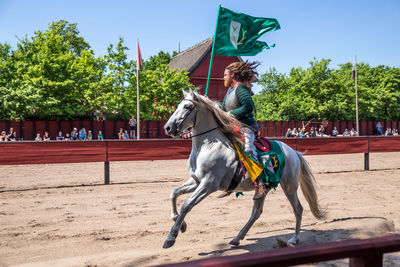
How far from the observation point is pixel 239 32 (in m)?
6.46

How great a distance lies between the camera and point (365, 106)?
158 ft

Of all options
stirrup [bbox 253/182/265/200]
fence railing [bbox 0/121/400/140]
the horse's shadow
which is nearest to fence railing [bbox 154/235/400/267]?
the horse's shadow

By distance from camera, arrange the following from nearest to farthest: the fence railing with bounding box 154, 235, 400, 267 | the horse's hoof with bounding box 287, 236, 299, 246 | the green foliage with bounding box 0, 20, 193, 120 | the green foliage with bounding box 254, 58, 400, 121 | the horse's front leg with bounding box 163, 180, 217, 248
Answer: the fence railing with bounding box 154, 235, 400, 267 < the horse's front leg with bounding box 163, 180, 217, 248 < the horse's hoof with bounding box 287, 236, 299, 246 < the green foliage with bounding box 0, 20, 193, 120 < the green foliage with bounding box 254, 58, 400, 121

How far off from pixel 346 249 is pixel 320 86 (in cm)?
4693

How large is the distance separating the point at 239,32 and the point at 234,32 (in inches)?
5.6

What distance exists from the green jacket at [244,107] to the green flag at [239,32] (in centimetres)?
191

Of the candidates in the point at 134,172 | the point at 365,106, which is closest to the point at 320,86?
the point at 365,106

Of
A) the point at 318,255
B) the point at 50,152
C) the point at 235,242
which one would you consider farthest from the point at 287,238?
the point at 50,152

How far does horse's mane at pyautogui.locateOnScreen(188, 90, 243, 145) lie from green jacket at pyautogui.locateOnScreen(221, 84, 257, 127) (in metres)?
0.10

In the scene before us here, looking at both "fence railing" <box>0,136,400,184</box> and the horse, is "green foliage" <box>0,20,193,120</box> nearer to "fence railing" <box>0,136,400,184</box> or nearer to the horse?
"fence railing" <box>0,136,400,184</box>

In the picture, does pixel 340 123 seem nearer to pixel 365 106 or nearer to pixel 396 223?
pixel 365 106

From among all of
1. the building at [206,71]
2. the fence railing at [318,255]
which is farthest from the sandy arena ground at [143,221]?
the building at [206,71]

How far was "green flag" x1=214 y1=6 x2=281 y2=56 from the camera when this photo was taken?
634 centimetres

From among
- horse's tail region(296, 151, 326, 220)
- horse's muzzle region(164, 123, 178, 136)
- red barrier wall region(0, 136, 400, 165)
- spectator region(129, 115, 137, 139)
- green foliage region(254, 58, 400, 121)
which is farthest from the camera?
green foliage region(254, 58, 400, 121)
